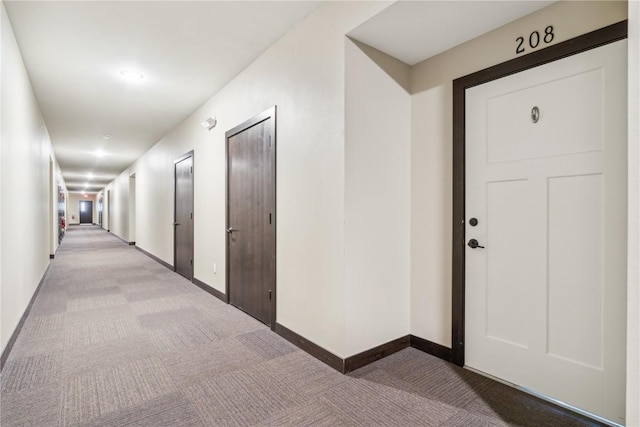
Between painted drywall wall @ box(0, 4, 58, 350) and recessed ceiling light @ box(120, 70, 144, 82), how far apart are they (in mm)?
865

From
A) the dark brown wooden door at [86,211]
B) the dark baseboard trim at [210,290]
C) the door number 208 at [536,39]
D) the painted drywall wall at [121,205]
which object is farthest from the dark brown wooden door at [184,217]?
the dark brown wooden door at [86,211]

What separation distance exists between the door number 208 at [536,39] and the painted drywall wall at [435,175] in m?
0.07

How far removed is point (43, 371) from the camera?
7.32 ft

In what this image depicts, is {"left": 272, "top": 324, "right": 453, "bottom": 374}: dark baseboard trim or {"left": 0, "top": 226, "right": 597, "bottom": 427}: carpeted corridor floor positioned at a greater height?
{"left": 272, "top": 324, "right": 453, "bottom": 374}: dark baseboard trim

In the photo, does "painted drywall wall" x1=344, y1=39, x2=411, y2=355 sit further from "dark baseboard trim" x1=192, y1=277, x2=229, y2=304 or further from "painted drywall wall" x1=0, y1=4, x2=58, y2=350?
"painted drywall wall" x1=0, y1=4, x2=58, y2=350

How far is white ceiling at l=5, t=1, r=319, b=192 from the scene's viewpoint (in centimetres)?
251

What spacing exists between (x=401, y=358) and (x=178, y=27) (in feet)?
10.6

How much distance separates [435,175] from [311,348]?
5.42 ft

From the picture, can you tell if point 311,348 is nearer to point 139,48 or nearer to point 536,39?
point 536,39

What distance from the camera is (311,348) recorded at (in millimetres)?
2520

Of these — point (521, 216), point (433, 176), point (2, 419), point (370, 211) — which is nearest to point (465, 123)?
point (433, 176)

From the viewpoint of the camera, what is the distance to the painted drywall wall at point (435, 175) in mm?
2320
